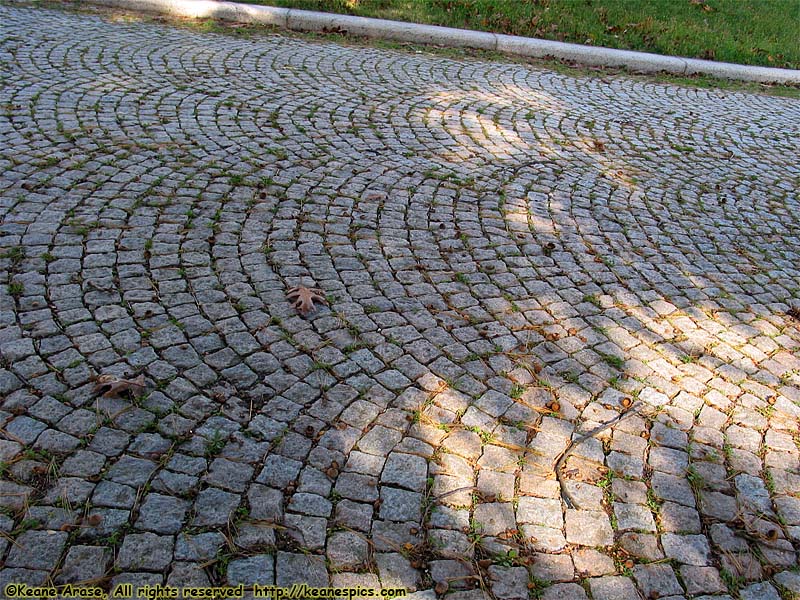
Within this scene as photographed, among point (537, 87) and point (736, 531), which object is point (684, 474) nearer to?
point (736, 531)

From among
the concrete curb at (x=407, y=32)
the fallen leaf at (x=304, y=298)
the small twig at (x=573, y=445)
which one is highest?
the concrete curb at (x=407, y=32)

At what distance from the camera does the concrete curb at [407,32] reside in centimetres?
891

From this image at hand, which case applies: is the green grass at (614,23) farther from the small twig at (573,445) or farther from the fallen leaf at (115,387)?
the fallen leaf at (115,387)

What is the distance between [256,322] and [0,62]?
5165 mm

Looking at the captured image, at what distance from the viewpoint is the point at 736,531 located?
2.62m

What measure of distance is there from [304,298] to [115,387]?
108cm

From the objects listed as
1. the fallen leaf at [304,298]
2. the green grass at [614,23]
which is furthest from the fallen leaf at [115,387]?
the green grass at [614,23]

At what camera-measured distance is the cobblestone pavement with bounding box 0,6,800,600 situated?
8.09 feet

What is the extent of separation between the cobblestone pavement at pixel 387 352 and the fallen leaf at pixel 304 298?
0.07 m

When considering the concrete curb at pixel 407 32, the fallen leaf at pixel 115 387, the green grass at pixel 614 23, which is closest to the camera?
the fallen leaf at pixel 115 387

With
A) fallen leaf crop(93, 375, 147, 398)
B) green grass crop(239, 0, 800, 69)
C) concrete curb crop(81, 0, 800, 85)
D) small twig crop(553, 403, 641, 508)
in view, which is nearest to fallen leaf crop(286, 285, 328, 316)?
fallen leaf crop(93, 375, 147, 398)

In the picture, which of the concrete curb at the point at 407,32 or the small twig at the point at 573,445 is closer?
the small twig at the point at 573,445

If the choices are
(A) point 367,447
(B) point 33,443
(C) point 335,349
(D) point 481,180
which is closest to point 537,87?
(D) point 481,180

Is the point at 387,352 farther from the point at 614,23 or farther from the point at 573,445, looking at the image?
the point at 614,23
